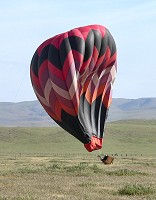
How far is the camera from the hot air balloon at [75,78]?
93.4 feet

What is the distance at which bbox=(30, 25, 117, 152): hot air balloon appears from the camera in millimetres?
28453

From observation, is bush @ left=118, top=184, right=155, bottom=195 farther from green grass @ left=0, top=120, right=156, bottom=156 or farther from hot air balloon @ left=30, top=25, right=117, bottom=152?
green grass @ left=0, top=120, right=156, bottom=156

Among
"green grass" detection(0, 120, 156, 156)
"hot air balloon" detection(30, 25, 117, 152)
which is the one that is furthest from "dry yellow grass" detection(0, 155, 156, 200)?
"green grass" detection(0, 120, 156, 156)

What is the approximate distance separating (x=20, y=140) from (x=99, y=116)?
104103 mm

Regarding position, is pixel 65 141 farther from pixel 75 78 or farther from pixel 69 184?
pixel 75 78

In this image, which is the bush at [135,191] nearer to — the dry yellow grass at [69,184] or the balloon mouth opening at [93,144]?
the dry yellow grass at [69,184]

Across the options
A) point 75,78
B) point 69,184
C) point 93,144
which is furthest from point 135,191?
point 75,78

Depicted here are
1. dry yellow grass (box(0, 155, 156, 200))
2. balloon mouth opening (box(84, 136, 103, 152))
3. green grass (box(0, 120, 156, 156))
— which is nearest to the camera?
dry yellow grass (box(0, 155, 156, 200))

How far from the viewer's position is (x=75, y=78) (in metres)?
28.4

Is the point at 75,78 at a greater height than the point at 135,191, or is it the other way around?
the point at 75,78

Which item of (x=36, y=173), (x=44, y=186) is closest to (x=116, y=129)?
(x=36, y=173)

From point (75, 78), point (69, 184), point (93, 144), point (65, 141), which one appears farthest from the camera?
point (65, 141)

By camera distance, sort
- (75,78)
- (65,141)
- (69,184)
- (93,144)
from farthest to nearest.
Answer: (65,141) → (69,184) → (93,144) → (75,78)

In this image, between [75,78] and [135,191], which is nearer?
[75,78]
